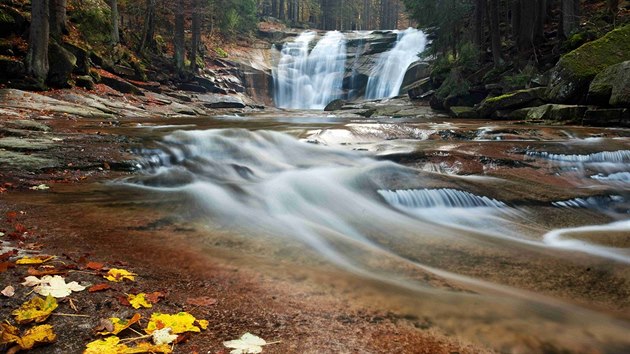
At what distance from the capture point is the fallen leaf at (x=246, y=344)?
5.26 ft

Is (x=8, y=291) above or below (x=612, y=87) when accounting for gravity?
below

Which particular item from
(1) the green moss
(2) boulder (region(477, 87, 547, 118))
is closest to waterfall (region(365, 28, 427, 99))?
(2) boulder (region(477, 87, 547, 118))

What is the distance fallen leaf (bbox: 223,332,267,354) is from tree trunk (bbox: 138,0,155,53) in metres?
23.2

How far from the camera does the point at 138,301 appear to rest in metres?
1.90

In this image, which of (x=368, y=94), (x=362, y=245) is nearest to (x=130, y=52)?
Answer: (x=368, y=94)

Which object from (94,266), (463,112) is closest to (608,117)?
(463,112)

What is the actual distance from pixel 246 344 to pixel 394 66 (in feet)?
100

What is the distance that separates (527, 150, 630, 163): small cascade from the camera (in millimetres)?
6941

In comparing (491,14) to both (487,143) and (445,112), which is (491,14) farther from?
(487,143)

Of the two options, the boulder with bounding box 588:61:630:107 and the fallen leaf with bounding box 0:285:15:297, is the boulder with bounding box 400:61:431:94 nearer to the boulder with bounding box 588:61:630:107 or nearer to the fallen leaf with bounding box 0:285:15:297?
the boulder with bounding box 588:61:630:107

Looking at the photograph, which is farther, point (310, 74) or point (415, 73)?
point (310, 74)

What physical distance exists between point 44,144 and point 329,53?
31.1 meters

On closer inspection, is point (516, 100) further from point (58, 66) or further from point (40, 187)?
point (58, 66)

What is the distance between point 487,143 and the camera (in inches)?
305
